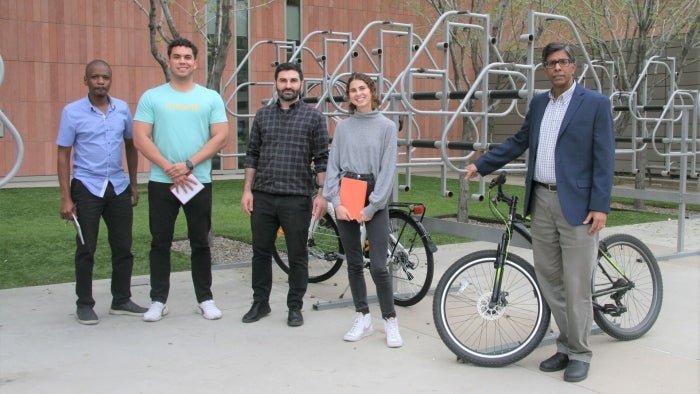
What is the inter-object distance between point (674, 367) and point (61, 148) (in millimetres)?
4141

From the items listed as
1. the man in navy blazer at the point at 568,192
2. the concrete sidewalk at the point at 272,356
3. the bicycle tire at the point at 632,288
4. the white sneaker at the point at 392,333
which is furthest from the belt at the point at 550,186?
the white sneaker at the point at 392,333

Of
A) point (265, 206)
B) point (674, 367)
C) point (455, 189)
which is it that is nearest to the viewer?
point (674, 367)

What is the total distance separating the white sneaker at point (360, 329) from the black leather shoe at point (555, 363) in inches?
46.0

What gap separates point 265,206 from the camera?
5.20 metres

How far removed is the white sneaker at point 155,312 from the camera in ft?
17.2

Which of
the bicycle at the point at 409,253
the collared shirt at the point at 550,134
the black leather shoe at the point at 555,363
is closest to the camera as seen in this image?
the collared shirt at the point at 550,134

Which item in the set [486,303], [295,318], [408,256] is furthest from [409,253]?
[486,303]

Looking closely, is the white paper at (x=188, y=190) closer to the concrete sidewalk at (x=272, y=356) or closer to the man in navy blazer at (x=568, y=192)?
the concrete sidewalk at (x=272, y=356)

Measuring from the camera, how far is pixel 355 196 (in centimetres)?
473

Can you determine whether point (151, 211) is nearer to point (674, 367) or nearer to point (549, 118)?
point (549, 118)

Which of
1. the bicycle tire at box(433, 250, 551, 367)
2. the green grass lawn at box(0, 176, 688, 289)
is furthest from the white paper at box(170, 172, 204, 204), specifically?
the green grass lawn at box(0, 176, 688, 289)

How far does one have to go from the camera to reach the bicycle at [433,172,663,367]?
4.36m

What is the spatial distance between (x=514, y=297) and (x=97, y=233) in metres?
2.84

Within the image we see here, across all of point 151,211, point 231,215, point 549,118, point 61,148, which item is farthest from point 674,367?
point 231,215
